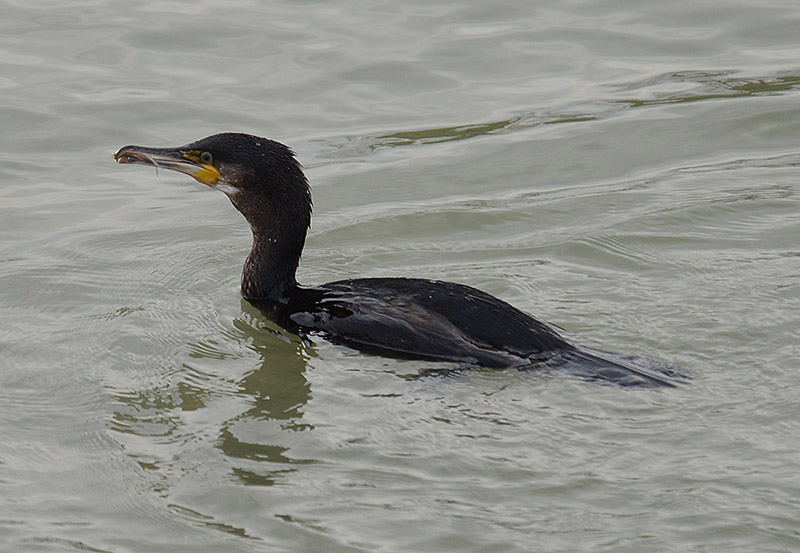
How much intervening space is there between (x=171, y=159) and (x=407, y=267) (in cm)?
169

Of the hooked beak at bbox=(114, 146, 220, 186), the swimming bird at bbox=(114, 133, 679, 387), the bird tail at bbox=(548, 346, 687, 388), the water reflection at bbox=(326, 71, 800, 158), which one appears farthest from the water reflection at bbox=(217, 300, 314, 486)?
the water reflection at bbox=(326, 71, 800, 158)

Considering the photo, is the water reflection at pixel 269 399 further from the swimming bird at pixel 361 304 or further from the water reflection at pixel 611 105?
the water reflection at pixel 611 105

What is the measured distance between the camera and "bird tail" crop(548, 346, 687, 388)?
5.80m

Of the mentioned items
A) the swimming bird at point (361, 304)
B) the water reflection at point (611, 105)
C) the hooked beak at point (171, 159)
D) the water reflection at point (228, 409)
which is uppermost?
the water reflection at point (611, 105)

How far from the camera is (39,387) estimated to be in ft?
20.0

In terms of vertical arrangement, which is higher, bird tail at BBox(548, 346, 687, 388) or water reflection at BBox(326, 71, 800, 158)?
water reflection at BBox(326, 71, 800, 158)

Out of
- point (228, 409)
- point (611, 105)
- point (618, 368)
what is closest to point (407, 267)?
point (618, 368)

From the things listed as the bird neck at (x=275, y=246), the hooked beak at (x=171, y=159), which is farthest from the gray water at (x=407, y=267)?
the hooked beak at (x=171, y=159)

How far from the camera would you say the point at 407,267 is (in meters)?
7.72

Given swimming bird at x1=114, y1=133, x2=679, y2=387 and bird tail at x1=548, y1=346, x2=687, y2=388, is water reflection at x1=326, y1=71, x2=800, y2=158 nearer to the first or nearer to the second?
swimming bird at x1=114, y1=133, x2=679, y2=387

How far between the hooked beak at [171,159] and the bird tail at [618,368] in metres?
2.42

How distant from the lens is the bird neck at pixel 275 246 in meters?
7.04

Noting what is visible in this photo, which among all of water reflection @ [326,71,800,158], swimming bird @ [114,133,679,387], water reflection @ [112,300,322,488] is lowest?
water reflection @ [112,300,322,488]

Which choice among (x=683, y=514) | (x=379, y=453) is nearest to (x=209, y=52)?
(x=379, y=453)
